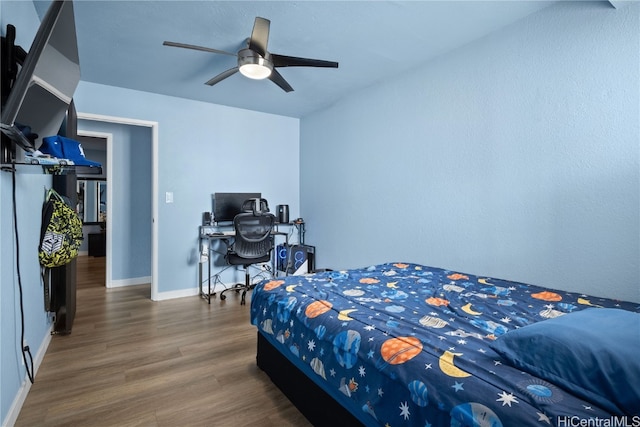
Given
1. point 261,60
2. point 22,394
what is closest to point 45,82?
point 261,60

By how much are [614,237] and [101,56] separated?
4.21 metres

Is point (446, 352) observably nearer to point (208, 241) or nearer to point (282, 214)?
point (208, 241)

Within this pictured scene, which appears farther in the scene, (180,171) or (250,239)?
(180,171)

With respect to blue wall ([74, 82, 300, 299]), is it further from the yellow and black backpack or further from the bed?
the bed

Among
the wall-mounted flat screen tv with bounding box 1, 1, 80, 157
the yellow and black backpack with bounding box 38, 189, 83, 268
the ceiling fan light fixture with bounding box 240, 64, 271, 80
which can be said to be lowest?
the yellow and black backpack with bounding box 38, 189, 83, 268

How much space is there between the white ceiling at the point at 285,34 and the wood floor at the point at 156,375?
2520 mm

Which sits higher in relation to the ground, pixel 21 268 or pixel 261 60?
pixel 261 60

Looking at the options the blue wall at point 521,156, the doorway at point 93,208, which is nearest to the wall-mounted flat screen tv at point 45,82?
the blue wall at point 521,156

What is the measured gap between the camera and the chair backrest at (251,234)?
3.63 m

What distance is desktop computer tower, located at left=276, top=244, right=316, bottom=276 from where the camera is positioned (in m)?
4.66

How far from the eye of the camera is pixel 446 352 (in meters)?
1.12

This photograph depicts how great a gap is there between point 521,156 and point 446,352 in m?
1.87

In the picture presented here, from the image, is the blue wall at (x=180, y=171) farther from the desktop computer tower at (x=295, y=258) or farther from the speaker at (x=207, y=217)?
the desktop computer tower at (x=295, y=258)

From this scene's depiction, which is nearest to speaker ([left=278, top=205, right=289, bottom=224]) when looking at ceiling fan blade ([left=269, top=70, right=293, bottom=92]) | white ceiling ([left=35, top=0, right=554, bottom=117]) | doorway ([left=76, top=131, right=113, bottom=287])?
white ceiling ([left=35, top=0, right=554, bottom=117])
